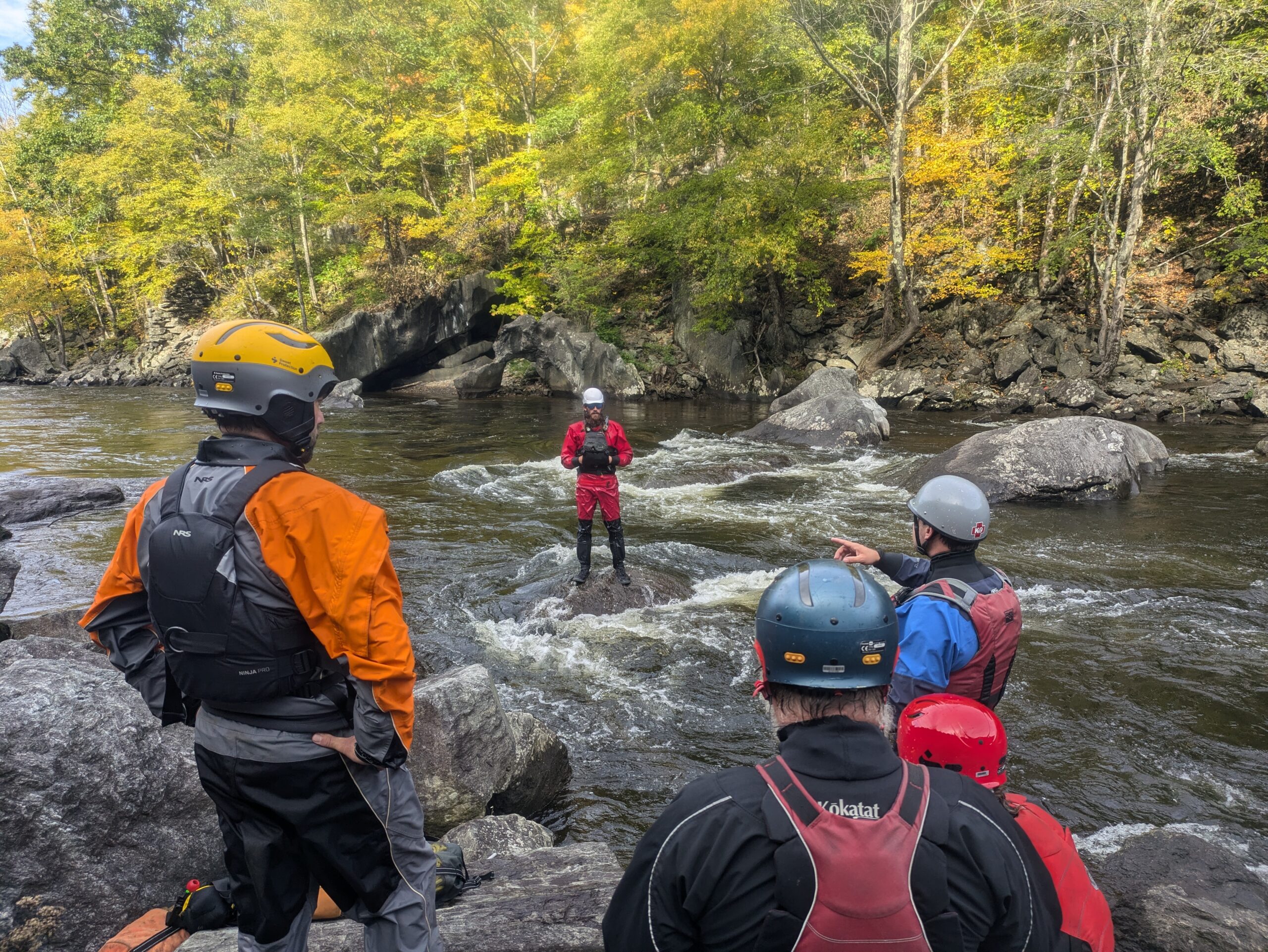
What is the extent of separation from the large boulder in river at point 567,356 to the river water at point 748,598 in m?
9.12

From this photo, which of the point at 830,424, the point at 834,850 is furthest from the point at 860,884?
the point at 830,424

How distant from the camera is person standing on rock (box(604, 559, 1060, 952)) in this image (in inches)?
48.0

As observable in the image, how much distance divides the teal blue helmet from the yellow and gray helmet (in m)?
1.39

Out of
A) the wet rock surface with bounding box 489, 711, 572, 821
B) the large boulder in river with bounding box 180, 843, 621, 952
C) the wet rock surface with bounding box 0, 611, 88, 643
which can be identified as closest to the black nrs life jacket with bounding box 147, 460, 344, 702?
the large boulder in river with bounding box 180, 843, 621, 952

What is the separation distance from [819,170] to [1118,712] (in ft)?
64.1

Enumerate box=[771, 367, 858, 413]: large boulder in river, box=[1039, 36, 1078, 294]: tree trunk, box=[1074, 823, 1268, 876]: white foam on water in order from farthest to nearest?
box=[1039, 36, 1078, 294]: tree trunk → box=[771, 367, 858, 413]: large boulder in river → box=[1074, 823, 1268, 876]: white foam on water

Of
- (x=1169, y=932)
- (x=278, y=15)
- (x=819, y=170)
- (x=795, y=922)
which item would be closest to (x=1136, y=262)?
(x=819, y=170)

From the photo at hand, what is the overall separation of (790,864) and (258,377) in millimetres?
1828

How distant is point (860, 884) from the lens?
1.21m

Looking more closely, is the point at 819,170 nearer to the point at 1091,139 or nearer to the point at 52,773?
the point at 1091,139

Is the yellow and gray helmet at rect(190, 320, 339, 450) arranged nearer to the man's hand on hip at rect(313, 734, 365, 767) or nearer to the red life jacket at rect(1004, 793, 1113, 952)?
the man's hand on hip at rect(313, 734, 365, 767)

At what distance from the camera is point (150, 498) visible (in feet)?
6.85

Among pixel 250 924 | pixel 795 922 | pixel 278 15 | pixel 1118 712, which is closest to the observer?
pixel 795 922

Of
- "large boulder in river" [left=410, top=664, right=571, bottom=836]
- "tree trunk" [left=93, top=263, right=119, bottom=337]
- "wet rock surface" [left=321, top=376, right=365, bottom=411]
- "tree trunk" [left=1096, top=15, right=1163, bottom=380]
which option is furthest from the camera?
"tree trunk" [left=93, top=263, right=119, bottom=337]
